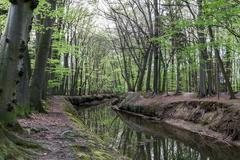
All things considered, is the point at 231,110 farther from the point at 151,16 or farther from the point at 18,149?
the point at 151,16

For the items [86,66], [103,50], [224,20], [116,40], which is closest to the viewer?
[224,20]

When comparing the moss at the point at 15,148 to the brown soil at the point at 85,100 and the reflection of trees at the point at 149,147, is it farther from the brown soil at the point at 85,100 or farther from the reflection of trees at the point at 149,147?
the brown soil at the point at 85,100

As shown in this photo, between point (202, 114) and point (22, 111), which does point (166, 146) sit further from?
point (22, 111)

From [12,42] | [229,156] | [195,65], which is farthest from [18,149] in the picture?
[195,65]

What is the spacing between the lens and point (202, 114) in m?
17.2

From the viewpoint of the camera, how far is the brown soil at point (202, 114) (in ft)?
45.0

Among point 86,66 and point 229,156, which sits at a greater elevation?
point 86,66

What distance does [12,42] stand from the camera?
685 cm

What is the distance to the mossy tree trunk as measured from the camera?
683 centimetres

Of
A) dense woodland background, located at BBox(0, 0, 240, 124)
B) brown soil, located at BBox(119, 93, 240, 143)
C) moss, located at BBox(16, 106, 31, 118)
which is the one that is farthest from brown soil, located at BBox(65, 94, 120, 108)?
moss, located at BBox(16, 106, 31, 118)

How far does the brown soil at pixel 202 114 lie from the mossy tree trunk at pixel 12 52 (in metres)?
9.41

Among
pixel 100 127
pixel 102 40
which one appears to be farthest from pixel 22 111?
pixel 102 40

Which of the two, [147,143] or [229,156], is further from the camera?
[147,143]

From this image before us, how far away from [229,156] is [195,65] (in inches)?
509
